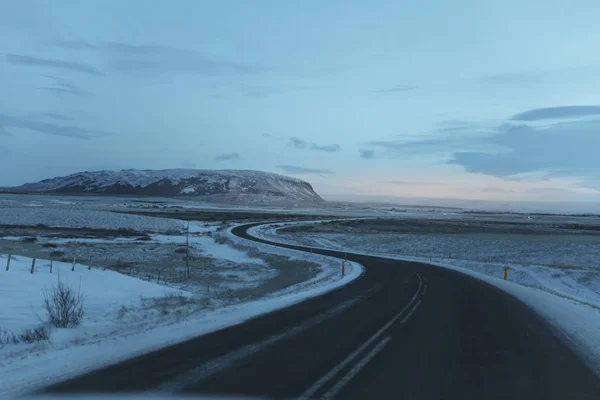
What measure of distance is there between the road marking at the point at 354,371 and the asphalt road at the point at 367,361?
0.02 metres

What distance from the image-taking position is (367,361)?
8.46 metres

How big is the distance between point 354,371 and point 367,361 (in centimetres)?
74

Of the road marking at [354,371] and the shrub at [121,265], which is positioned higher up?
the road marking at [354,371]

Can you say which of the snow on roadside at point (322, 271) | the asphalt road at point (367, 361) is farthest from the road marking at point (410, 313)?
the snow on roadside at point (322, 271)

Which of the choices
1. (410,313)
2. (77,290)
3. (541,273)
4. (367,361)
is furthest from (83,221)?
(367,361)

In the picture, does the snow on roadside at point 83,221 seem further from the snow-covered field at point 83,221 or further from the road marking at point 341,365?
the road marking at point 341,365

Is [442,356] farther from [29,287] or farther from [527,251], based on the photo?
[527,251]

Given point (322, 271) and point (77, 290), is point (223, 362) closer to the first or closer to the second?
point (77, 290)

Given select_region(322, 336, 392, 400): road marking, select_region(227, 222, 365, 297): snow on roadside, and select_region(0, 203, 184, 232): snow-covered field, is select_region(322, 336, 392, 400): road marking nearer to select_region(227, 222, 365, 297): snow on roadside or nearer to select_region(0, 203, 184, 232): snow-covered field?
select_region(227, 222, 365, 297): snow on roadside

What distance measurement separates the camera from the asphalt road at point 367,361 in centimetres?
688

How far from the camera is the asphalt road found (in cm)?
688

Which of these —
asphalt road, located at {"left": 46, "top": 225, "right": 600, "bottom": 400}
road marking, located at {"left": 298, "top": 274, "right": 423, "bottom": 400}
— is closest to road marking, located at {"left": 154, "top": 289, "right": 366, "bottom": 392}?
asphalt road, located at {"left": 46, "top": 225, "right": 600, "bottom": 400}

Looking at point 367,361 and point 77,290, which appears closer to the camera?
point 367,361

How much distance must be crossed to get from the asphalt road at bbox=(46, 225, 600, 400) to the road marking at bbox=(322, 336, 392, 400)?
0.02 m
